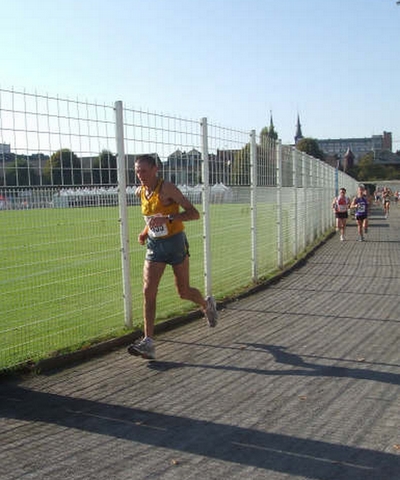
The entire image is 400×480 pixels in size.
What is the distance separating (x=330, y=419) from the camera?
13.6 feet

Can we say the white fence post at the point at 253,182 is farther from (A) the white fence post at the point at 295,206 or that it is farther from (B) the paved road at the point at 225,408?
(A) the white fence post at the point at 295,206

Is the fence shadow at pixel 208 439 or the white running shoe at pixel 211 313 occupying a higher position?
the white running shoe at pixel 211 313

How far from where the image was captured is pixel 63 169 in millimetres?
5535

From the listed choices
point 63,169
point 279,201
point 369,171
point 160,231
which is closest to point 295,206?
point 279,201

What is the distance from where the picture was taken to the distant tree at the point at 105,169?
19.6 ft

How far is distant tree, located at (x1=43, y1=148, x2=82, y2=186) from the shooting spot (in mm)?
5375

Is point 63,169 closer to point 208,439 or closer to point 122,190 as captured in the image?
point 122,190

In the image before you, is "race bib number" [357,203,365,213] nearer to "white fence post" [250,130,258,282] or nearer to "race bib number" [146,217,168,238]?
"white fence post" [250,130,258,282]

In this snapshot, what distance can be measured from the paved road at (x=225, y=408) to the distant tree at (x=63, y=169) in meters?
1.77

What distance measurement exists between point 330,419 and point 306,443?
1.49 ft

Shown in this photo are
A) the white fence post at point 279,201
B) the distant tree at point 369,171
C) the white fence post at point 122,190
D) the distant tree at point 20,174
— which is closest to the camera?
the distant tree at point 20,174

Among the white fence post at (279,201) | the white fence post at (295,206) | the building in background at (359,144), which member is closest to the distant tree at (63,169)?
the white fence post at (279,201)

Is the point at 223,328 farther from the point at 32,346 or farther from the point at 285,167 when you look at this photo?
the point at 285,167

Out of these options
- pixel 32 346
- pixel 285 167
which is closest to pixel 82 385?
pixel 32 346
